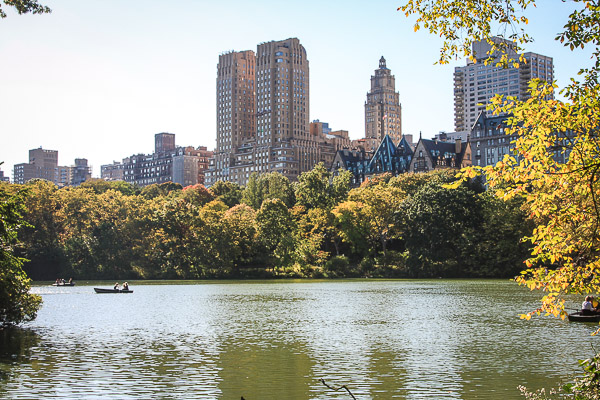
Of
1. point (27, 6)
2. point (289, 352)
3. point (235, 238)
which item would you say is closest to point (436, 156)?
point (235, 238)

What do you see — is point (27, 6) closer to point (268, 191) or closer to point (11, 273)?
point (11, 273)

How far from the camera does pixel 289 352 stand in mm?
30938

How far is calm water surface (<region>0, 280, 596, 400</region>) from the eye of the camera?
23047 millimetres

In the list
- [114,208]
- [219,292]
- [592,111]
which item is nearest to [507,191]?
[592,111]

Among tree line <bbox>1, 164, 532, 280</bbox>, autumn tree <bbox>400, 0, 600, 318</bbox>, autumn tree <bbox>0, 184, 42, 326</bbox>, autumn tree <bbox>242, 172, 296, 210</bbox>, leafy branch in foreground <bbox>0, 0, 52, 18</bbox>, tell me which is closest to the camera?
autumn tree <bbox>400, 0, 600, 318</bbox>

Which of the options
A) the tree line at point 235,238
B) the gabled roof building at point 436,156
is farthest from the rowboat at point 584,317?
the gabled roof building at point 436,156

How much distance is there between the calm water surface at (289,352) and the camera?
75.6 feet

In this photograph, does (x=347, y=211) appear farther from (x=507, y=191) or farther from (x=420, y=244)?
(x=507, y=191)

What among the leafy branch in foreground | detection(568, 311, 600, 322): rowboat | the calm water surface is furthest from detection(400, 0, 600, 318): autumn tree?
detection(568, 311, 600, 322): rowboat

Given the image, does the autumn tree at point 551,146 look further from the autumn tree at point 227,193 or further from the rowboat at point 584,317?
the autumn tree at point 227,193

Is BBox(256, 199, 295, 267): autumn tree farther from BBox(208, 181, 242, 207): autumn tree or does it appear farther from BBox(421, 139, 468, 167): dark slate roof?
BBox(421, 139, 468, 167): dark slate roof

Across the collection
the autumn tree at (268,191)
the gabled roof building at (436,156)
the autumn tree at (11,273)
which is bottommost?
the autumn tree at (11,273)

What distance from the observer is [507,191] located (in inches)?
567

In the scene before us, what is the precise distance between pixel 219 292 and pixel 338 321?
3296 cm
